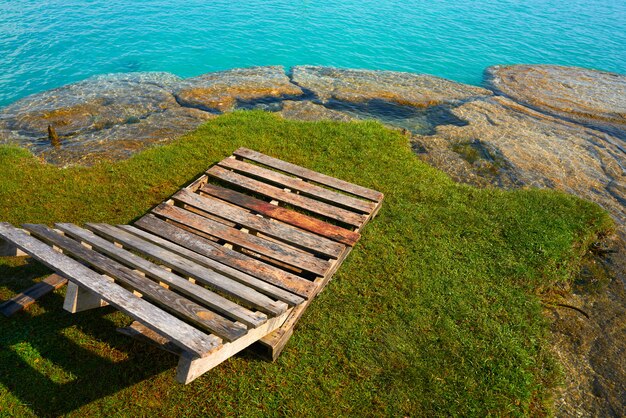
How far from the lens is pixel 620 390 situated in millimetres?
4789

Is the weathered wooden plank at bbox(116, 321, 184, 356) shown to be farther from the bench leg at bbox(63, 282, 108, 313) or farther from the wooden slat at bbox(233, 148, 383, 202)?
the wooden slat at bbox(233, 148, 383, 202)

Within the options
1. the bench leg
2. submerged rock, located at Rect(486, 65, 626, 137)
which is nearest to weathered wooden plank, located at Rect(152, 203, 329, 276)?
the bench leg

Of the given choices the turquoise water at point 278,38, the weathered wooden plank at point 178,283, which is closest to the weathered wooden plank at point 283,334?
the weathered wooden plank at point 178,283


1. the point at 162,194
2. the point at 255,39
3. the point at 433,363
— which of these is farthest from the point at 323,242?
the point at 255,39

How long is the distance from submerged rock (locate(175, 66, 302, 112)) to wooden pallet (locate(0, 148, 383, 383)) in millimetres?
4578

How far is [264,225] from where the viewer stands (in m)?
6.23

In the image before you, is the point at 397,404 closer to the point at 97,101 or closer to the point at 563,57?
the point at 97,101

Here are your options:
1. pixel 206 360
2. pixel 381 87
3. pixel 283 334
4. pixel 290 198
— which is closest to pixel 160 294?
pixel 206 360

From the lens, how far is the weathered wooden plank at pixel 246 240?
18.2 feet

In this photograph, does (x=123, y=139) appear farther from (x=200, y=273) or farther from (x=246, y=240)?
A: (x=200, y=273)

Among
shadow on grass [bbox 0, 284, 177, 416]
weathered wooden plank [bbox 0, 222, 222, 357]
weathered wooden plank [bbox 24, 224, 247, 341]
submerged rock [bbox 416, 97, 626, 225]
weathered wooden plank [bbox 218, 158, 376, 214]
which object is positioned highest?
submerged rock [bbox 416, 97, 626, 225]

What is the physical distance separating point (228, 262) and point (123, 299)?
211cm

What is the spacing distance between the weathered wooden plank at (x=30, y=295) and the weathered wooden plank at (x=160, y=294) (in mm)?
1444

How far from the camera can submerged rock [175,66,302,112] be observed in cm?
1202
